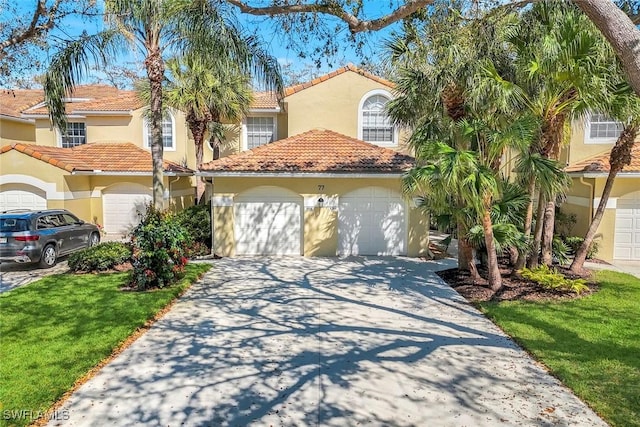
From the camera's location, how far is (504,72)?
35.9ft

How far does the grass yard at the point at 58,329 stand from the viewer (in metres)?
5.63

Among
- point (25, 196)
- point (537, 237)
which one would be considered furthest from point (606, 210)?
point (25, 196)

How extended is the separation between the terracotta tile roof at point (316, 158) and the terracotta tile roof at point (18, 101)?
17.5 m

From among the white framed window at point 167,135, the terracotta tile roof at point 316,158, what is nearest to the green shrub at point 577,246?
the terracotta tile roof at point 316,158

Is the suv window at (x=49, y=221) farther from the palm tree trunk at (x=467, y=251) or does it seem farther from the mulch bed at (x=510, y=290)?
the palm tree trunk at (x=467, y=251)

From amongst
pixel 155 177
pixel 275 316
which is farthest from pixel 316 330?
pixel 155 177

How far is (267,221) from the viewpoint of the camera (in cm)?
1616

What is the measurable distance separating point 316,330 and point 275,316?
1.24m

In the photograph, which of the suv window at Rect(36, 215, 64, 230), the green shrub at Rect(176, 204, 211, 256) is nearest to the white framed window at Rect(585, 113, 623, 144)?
the green shrub at Rect(176, 204, 211, 256)

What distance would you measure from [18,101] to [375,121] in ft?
79.2

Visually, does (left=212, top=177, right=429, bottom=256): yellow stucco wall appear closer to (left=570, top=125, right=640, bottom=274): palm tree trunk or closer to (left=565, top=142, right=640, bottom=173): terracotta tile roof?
(left=570, top=125, right=640, bottom=274): palm tree trunk

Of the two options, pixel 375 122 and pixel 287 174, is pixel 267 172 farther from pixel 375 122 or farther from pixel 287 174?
pixel 375 122

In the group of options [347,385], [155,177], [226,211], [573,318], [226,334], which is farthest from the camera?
[226,211]

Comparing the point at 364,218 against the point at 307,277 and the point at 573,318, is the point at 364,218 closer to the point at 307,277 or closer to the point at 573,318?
the point at 307,277
